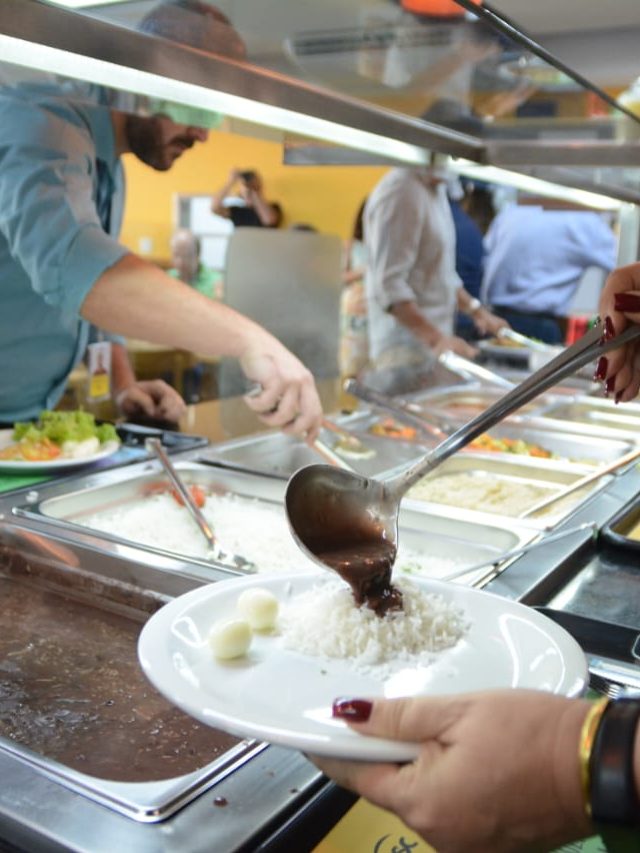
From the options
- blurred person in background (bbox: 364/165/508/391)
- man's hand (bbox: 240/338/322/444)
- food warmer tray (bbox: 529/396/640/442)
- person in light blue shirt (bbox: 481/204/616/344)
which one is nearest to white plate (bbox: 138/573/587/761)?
man's hand (bbox: 240/338/322/444)

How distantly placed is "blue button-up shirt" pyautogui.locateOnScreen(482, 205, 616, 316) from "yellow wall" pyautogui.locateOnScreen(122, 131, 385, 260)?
3322mm

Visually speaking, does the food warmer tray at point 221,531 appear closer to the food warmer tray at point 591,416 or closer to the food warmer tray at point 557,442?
the food warmer tray at point 557,442

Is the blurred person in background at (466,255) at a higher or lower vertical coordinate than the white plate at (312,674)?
higher

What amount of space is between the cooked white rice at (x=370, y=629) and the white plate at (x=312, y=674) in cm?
1

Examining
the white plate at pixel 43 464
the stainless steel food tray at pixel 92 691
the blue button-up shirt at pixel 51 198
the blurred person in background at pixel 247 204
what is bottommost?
the stainless steel food tray at pixel 92 691

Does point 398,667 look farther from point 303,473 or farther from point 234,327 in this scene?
point 234,327

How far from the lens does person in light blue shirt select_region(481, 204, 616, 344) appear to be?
Answer: 17.7 ft

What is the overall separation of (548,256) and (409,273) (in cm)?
195

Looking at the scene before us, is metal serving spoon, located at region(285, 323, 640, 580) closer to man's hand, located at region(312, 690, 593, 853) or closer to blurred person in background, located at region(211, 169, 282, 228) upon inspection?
man's hand, located at region(312, 690, 593, 853)

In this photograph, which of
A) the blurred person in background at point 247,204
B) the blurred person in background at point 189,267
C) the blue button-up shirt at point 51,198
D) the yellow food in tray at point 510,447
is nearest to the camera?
the blue button-up shirt at point 51,198

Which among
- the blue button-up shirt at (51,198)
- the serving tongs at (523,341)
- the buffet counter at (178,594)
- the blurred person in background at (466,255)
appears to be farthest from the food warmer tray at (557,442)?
the blurred person in background at (466,255)

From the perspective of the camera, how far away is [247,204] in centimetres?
852

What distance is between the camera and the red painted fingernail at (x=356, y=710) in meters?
0.70

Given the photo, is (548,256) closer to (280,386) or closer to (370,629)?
(280,386)
